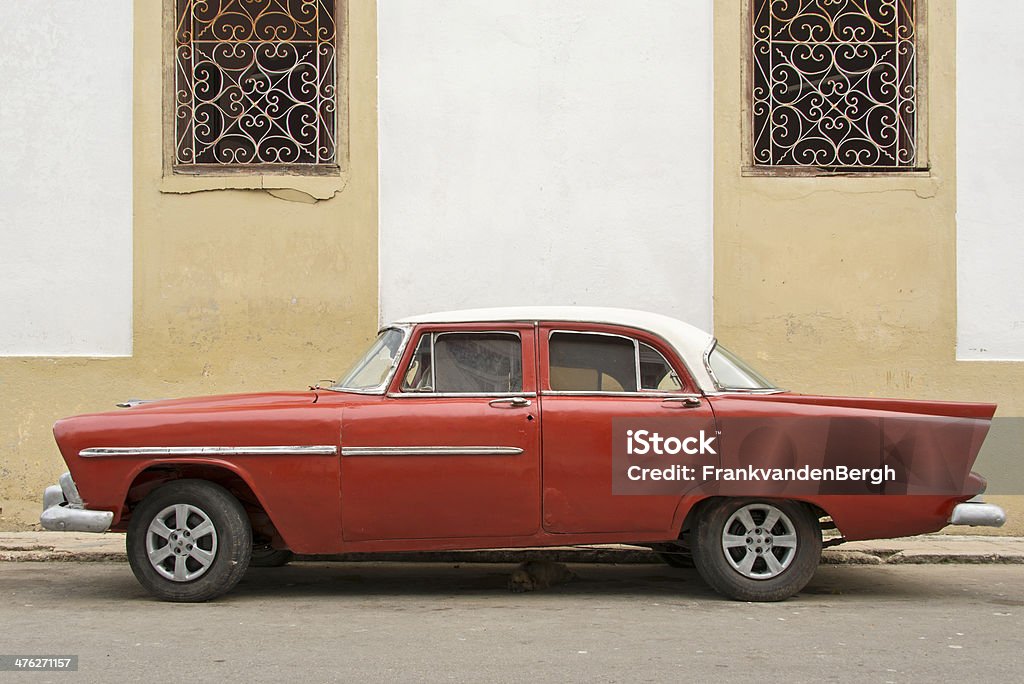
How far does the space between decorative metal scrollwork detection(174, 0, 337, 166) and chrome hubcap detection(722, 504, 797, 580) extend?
4963mm

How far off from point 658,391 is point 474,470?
1192 millimetres

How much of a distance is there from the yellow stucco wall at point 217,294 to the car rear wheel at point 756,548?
3974 mm

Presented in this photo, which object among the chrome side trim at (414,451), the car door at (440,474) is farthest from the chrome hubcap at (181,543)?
the chrome side trim at (414,451)

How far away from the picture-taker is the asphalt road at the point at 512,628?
5285 millimetres

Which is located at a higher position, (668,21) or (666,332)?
(668,21)

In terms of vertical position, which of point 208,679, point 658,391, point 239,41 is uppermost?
point 239,41

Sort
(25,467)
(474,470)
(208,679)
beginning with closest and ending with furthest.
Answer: (208,679) < (474,470) < (25,467)

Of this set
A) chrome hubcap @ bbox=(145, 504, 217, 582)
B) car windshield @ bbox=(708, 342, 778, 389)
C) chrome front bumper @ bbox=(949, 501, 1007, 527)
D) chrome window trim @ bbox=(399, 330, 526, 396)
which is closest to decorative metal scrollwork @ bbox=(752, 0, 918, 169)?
car windshield @ bbox=(708, 342, 778, 389)

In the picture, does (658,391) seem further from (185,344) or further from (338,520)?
(185,344)

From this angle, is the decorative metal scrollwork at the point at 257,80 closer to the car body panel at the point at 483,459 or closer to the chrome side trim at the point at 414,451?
the car body panel at the point at 483,459

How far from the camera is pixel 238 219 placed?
32.8 feet

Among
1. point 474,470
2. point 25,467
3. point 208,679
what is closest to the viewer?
point 208,679

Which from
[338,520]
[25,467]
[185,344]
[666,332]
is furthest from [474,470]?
[25,467]
